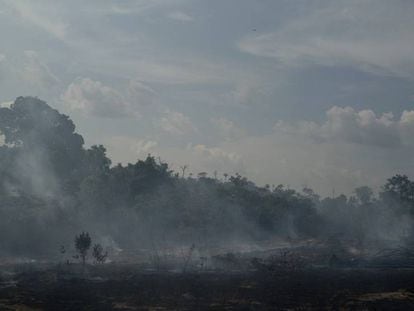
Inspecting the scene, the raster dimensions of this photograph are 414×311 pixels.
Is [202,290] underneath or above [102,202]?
underneath

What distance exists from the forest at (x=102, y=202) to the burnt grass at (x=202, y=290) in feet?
84.5

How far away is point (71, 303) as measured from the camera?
46.4 m

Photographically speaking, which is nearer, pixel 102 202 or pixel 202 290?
pixel 202 290

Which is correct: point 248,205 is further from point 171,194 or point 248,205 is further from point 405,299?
point 405,299

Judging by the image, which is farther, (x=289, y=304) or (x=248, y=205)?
(x=248, y=205)

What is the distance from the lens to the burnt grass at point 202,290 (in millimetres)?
46097

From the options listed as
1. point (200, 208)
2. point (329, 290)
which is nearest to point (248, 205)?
point (200, 208)

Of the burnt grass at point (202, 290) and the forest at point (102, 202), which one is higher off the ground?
the forest at point (102, 202)

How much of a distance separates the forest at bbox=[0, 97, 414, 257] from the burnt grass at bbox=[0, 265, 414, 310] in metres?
25.8

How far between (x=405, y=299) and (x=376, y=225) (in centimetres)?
11862

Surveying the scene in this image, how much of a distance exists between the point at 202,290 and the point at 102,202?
2524 inches

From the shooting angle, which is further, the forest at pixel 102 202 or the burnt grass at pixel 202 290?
the forest at pixel 102 202

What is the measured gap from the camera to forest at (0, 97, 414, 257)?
322 ft

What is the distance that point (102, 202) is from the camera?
114 meters
